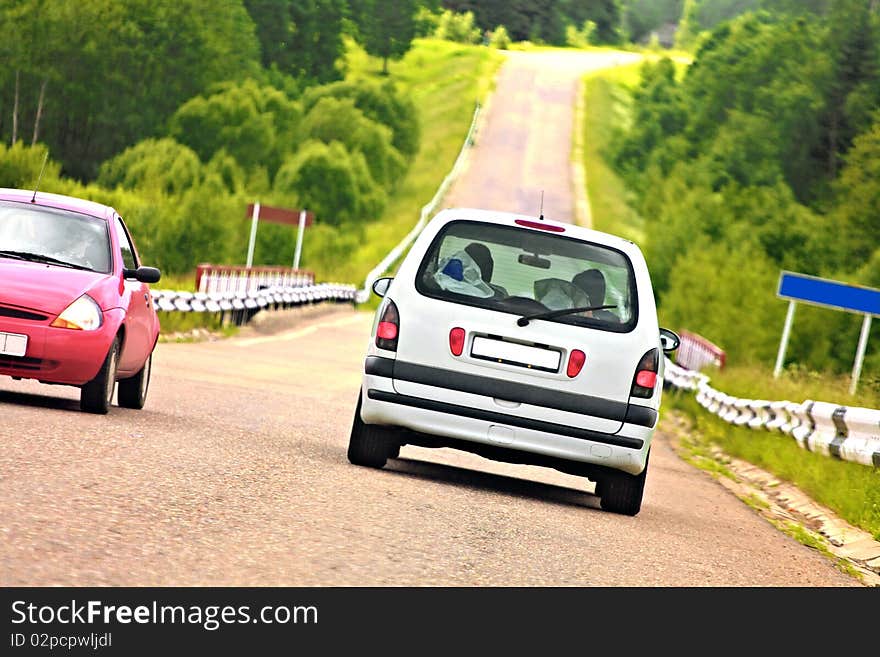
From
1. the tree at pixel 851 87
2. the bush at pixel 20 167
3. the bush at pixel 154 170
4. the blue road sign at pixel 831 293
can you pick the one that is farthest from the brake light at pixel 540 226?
the tree at pixel 851 87

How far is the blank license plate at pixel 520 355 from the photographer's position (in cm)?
1075

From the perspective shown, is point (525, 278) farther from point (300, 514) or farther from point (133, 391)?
point (133, 391)

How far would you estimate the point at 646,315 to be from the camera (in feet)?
36.0

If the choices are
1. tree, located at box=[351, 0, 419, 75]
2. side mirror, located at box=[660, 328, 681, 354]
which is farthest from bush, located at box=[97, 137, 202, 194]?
tree, located at box=[351, 0, 419, 75]

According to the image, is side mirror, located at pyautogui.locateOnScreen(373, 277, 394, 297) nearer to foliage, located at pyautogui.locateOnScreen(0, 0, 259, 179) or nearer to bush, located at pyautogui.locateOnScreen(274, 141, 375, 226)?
bush, located at pyautogui.locateOnScreen(274, 141, 375, 226)

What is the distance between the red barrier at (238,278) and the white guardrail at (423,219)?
2377 mm

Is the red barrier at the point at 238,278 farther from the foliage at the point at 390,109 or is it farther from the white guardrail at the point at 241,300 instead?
the foliage at the point at 390,109

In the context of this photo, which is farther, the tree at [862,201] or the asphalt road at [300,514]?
the tree at [862,201]

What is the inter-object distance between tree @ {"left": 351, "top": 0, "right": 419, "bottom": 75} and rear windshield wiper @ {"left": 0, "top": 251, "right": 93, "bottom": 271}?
132562mm

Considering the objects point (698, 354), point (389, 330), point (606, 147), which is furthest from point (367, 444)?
point (606, 147)

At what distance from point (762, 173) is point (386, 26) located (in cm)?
5994

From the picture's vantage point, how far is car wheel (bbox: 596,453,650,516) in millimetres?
11250

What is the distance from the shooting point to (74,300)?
12.1 meters

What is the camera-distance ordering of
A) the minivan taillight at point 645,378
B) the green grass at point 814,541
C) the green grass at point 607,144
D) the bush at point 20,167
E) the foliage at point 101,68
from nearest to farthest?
the green grass at point 814,541, the minivan taillight at point 645,378, the bush at point 20,167, the foliage at point 101,68, the green grass at point 607,144
